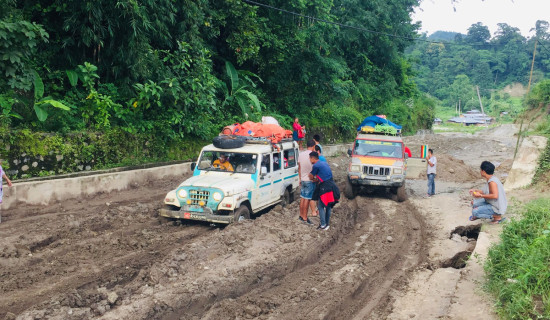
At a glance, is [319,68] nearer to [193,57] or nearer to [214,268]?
[193,57]

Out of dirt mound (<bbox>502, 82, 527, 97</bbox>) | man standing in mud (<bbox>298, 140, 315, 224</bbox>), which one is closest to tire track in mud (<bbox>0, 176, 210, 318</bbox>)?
man standing in mud (<bbox>298, 140, 315, 224</bbox>)

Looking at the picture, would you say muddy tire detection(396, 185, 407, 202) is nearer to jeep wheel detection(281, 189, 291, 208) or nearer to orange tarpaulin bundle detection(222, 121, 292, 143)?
jeep wheel detection(281, 189, 291, 208)

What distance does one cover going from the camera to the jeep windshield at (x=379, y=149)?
14.2 m

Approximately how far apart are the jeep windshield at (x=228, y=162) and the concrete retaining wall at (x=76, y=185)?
356 centimetres

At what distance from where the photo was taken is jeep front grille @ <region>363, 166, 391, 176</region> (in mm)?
13695

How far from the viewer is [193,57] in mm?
15211

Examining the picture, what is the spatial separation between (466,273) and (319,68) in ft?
52.0

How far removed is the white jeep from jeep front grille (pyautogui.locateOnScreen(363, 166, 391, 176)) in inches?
117

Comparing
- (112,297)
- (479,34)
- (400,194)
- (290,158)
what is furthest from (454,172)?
(479,34)

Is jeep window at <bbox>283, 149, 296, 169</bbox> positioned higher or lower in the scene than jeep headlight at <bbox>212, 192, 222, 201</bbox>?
higher

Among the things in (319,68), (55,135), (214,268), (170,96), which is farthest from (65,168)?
(319,68)

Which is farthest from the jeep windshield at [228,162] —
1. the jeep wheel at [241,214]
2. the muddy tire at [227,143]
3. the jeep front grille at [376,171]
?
the jeep front grille at [376,171]

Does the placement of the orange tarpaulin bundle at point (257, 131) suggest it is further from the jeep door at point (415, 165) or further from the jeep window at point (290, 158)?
the jeep door at point (415, 165)

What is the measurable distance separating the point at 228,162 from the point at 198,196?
1.44 meters
